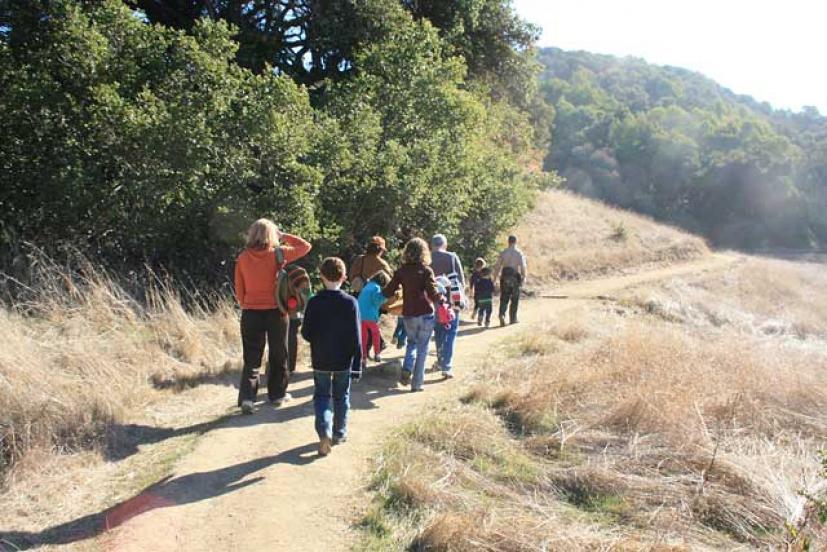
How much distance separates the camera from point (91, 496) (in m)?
4.84

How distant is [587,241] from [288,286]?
2193 cm

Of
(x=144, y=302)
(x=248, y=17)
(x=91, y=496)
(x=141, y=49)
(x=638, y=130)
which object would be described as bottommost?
(x=91, y=496)

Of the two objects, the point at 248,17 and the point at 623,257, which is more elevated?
the point at 248,17

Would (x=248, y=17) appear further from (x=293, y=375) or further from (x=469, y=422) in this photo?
(x=469, y=422)

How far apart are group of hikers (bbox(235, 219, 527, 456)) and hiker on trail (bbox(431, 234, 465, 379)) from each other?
13 mm

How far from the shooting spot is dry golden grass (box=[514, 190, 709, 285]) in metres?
22.2

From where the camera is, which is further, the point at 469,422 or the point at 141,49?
the point at 141,49

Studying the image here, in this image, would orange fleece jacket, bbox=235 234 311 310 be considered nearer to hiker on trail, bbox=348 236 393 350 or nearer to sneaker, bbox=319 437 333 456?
sneaker, bbox=319 437 333 456

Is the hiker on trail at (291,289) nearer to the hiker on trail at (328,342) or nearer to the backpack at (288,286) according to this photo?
the backpack at (288,286)

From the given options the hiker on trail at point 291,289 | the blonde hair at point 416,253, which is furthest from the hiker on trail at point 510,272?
the hiker on trail at point 291,289

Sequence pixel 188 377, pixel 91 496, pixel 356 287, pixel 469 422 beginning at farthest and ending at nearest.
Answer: pixel 356 287 < pixel 188 377 < pixel 469 422 < pixel 91 496

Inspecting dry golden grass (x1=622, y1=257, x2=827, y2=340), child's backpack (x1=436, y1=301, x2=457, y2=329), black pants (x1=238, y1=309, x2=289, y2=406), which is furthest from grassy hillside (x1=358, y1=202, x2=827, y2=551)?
dry golden grass (x1=622, y1=257, x2=827, y2=340)

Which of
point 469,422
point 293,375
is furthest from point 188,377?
point 469,422

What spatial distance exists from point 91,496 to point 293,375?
3437 millimetres
